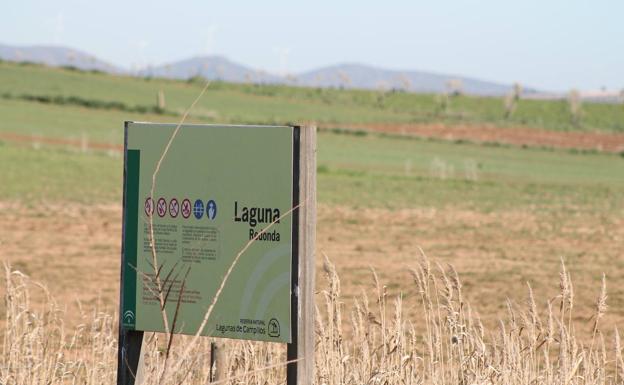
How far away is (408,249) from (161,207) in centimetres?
1876

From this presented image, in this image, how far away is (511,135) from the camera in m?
84.8

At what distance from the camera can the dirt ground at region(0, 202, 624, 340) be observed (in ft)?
61.0

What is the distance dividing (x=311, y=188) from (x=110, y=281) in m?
13.6

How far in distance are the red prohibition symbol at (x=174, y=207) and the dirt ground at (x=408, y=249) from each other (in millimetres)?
8962

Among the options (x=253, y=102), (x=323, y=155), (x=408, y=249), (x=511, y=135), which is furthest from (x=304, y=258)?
(x=253, y=102)

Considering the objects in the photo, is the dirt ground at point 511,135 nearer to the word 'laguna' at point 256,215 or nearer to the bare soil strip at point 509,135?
the bare soil strip at point 509,135

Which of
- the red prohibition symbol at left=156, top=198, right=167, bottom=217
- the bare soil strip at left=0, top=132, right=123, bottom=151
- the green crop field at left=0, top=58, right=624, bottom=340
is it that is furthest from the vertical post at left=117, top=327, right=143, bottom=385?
the bare soil strip at left=0, top=132, right=123, bottom=151

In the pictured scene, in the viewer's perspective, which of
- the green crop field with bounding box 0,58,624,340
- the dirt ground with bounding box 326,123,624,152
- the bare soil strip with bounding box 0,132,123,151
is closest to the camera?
the green crop field with bounding box 0,58,624,340

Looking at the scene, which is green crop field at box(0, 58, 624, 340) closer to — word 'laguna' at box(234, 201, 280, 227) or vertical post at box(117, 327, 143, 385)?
vertical post at box(117, 327, 143, 385)

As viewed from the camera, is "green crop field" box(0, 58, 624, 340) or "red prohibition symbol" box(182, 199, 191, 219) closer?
"red prohibition symbol" box(182, 199, 191, 219)

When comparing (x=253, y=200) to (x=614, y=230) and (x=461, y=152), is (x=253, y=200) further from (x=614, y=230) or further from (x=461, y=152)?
(x=461, y=152)

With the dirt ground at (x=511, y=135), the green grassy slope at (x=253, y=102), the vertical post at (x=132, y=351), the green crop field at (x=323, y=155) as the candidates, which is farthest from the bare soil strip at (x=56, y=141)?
the vertical post at (x=132, y=351)

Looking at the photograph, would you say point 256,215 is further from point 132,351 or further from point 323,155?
point 323,155

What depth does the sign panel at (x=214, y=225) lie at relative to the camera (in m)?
6.01
